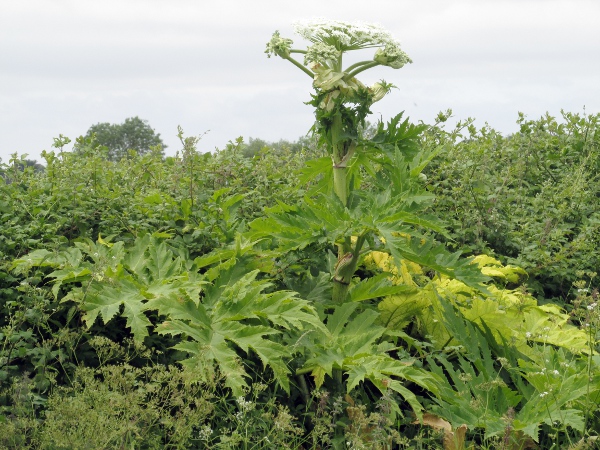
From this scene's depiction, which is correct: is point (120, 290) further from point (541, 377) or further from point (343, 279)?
point (541, 377)

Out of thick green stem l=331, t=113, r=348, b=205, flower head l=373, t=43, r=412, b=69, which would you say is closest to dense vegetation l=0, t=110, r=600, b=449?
thick green stem l=331, t=113, r=348, b=205

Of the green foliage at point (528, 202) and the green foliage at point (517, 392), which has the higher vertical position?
the green foliage at point (528, 202)

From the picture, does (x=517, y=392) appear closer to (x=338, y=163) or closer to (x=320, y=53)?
(x=338, y=163)

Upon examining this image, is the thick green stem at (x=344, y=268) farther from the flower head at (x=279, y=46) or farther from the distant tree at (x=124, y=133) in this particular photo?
the distant tree at (x=124, y=133)

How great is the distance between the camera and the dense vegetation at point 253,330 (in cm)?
369

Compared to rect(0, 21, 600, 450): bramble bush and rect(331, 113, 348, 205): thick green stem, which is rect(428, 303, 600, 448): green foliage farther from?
rect(331, 113, 348, 205): thick green stem

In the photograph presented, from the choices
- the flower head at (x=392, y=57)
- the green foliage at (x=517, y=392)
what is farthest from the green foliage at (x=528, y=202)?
the flower head at (x=392, y=57)

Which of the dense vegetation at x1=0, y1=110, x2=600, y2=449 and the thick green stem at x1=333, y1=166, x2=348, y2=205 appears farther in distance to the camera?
the thick green stem at x1=333, y1=166, x2=348, y2=205

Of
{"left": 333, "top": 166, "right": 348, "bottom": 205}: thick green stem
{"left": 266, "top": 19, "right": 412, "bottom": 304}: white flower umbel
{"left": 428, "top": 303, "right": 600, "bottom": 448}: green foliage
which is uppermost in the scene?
{"left": 266, "top": 19, "right": 412, "bottom": 304}: white flower umbel

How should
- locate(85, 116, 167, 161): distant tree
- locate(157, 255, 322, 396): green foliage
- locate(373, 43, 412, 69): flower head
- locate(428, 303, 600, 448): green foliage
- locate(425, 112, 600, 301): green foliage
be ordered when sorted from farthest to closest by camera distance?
1. locate(85, 116, 167, 161): distant tree
2. locate(425, 112, 600, 301): green foliage
3. locate(373, 43, 412, 69): flower head
4. locate(428, 303, 600, 448): green foliage
5. locate(157, 255, 322, 396): green foliage

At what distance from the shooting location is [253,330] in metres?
3.81

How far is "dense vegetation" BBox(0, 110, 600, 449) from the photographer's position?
3.69 metres

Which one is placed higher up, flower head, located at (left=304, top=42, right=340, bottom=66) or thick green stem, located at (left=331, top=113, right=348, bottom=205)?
flower head, located at (left=304, top=42, right=340, bottom=66)

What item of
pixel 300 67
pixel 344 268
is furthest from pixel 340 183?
pixel 300 67
